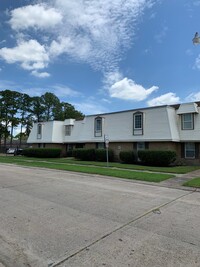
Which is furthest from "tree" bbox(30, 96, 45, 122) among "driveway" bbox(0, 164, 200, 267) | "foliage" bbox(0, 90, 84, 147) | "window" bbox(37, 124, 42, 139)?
"driveway" bbox(0, 164, 200, 267)

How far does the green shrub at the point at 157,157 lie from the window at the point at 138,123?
3018 mm

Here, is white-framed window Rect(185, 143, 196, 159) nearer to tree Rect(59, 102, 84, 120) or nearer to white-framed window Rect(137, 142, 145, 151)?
white-framed window Rect(137, 142, 145, 151)

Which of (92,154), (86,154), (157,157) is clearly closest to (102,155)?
(92,154)

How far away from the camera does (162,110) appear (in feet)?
73.0

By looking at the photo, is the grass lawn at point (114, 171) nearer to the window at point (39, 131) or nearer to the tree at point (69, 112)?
the window at point (39, 131)

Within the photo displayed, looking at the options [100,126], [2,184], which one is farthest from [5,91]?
[2,184]

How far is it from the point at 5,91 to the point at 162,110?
45207mm

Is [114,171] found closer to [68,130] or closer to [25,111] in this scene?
[68,130]

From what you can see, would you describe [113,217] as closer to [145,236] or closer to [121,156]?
[145,236]

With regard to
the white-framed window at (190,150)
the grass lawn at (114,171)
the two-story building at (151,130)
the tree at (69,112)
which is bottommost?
the grass lawn at (114,171)

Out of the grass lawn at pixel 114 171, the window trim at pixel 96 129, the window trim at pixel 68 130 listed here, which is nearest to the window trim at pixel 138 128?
the window trim at pixel 96 129

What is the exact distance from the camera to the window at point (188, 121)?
2161 cm

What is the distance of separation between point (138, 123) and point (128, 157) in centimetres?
396

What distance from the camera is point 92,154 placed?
26031 millimetres
